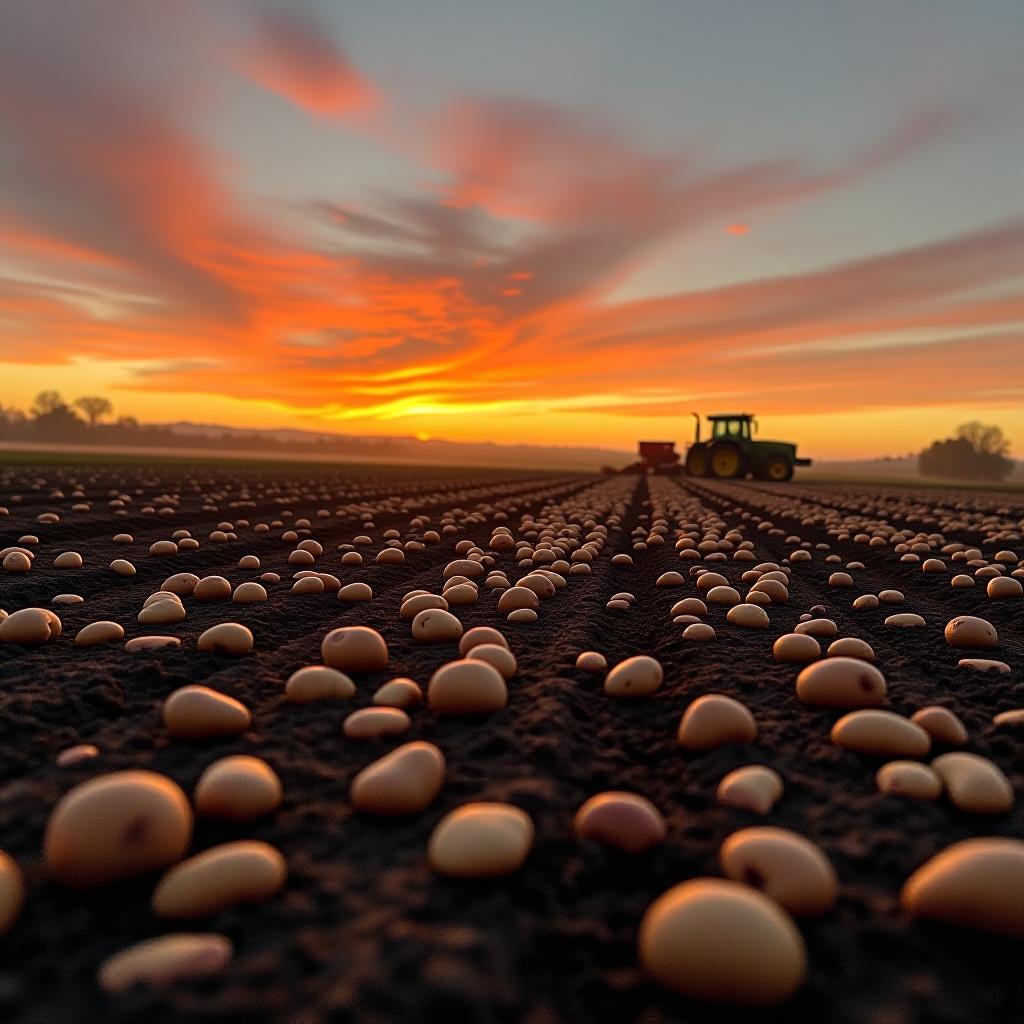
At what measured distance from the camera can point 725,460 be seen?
25.6 meters

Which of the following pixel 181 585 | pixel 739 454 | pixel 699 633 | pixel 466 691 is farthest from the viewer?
pixel 739 454

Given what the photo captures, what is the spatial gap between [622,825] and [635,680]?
0.95 m

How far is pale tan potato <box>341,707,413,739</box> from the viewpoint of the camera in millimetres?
1986

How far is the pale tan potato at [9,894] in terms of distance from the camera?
1.21 m

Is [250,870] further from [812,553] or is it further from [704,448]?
[704,448]

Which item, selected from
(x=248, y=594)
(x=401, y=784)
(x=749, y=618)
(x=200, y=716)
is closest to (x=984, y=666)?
(x=749, y=618)

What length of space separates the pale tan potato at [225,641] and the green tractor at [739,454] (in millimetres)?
24249

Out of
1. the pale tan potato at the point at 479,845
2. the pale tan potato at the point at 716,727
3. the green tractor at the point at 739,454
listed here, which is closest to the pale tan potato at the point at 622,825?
the pale tan potato at the point at 479,845

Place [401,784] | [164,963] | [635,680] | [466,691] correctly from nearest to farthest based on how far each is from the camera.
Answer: [164,963] < [401,784] < [466,691] < [635,680]

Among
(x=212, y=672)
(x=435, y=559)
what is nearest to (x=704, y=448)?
(x=435, y=559)

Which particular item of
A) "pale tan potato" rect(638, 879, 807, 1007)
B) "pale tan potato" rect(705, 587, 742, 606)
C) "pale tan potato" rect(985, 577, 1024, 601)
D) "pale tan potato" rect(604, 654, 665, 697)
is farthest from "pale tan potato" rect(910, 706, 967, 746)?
"pale tan potato" rect(985, 577, 1024, 601)

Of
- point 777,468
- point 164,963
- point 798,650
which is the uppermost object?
point 777,468

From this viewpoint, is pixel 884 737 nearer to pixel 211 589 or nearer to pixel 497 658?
pixel 497 658

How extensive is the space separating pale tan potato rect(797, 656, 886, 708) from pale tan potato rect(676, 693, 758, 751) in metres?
0.44
